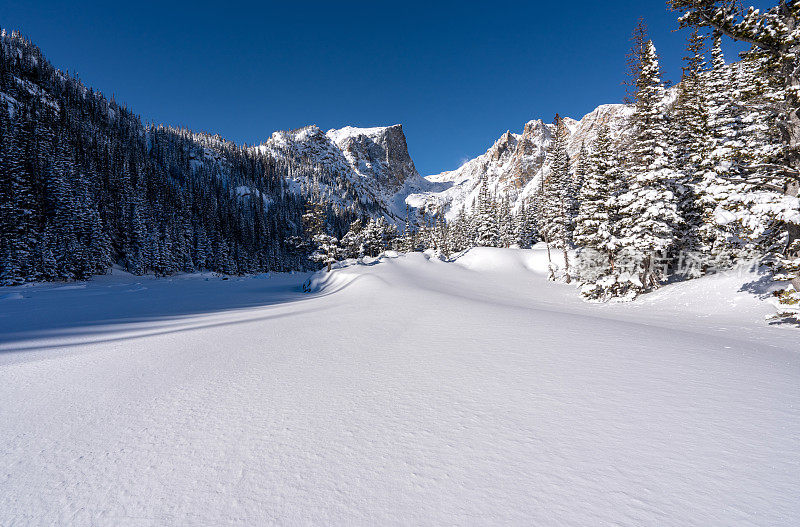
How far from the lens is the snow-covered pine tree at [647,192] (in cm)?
1471

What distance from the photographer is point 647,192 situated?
14914 mm

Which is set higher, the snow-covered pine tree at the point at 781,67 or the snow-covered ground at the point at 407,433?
the snow-covered pine tree at the point at 781,67

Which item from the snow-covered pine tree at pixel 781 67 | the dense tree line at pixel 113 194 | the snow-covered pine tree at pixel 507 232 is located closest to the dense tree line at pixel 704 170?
the snow-covered pine tree at pixel 781 67

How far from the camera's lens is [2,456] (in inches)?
89.5

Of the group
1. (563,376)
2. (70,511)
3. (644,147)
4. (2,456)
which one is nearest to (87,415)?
(2,456)

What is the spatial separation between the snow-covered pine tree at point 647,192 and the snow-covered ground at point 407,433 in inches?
452

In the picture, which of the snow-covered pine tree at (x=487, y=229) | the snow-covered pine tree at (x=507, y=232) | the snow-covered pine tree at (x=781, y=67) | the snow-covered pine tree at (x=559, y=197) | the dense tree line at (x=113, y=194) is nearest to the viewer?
the snow-covered pine tree at (x=781, y=67)

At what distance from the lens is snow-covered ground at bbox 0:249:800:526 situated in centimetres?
173

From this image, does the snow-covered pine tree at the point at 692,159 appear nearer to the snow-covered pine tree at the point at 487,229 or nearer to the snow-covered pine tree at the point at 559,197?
the snow-covered pine tree at the point at 559,197

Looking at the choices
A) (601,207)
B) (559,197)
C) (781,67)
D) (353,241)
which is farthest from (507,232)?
(781,67)

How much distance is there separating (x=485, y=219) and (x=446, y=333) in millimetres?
53515

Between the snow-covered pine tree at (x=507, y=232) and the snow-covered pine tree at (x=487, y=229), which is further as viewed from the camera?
the snow-covered pine tree at (x=507, y=232)

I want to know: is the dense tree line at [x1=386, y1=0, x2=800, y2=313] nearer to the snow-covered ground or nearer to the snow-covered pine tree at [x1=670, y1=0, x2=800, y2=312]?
the snow-covered pine tree at [x1=670, y1=0, x2=800, y2=312]

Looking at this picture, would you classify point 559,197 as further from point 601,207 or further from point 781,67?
point 781,67
